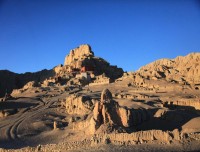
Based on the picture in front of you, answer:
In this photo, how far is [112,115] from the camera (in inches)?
830

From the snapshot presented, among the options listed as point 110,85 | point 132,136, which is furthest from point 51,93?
point 132,136

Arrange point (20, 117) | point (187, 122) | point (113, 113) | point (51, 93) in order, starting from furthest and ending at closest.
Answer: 1. point (51, 93)
2. point (20, 117)
3. point (187, 122)
4. point (113, 113)

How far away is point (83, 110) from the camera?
29359 millimetres

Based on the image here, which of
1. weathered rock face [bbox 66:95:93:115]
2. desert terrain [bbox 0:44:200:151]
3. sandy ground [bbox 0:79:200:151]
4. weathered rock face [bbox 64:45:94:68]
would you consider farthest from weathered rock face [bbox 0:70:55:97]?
weathered rock face [bbox 66:95:93:115]

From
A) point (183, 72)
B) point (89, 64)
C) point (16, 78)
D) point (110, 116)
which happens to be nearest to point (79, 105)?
point (110, 116)

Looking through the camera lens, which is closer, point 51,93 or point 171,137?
point 171,137

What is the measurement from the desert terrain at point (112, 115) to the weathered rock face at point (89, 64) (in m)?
6.76

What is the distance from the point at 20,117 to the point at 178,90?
14.4 m

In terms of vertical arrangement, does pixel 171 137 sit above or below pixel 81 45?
below

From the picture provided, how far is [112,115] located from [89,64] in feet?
150

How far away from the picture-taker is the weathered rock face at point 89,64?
212 ft

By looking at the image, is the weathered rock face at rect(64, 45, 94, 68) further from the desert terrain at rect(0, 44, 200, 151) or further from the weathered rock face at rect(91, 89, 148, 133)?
the weathered rock face at rect(91, 89, 148, 133)

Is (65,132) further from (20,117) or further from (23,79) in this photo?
(23,79)

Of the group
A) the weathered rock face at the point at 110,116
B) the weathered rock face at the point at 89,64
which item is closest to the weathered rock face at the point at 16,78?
the weathered rock face at the point at 89,64
